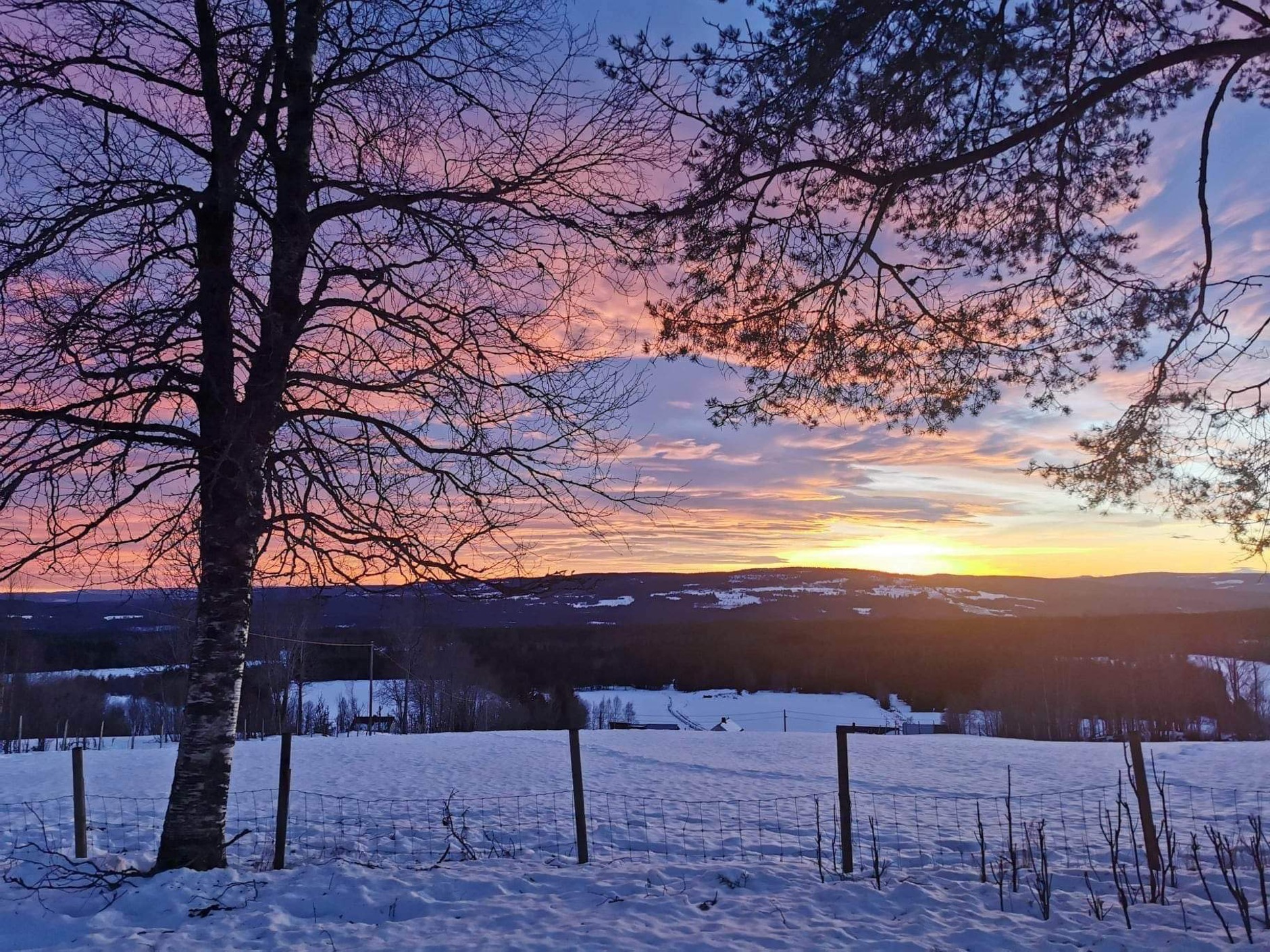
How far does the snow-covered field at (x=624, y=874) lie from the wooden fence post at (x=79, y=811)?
0.77 m

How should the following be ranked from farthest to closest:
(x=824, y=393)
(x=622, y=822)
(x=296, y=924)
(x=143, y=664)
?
(x=143, y=664) < (x=622, y=822) < (x=824, y=393) < (x=296, y=924)

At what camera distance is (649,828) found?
11.1 metres

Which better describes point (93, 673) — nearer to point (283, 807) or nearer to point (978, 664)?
point (283, 807)

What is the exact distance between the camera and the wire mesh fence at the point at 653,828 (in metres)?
8.29

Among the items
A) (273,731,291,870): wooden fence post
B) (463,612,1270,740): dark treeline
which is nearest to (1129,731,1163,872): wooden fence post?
(273,731,291,870): wooden fence post

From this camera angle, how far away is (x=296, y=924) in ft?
17.9

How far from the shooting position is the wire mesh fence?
8.29 meters

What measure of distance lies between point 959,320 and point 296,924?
275 inches

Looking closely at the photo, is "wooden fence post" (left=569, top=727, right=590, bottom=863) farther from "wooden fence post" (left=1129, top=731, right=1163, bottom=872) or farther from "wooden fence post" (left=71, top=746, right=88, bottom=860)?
"wooden fence post" (left=1129, top=731, right=1163, bottom=872)

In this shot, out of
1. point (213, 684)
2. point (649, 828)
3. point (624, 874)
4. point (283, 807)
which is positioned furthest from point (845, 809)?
point (213, 684)

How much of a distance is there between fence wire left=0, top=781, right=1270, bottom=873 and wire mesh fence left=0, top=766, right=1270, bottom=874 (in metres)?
0.04

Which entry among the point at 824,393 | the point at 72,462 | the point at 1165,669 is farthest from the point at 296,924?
the point at 1165,669

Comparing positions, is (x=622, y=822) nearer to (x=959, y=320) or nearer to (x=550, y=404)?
(x=550, y=404)

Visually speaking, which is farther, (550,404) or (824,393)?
(824,393)
